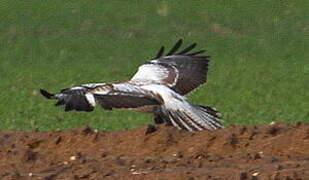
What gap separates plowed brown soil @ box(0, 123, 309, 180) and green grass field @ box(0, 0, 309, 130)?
16.1ft

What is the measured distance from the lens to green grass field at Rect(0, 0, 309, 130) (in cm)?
1850

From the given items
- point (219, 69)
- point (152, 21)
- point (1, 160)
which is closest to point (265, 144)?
point (1, 160)

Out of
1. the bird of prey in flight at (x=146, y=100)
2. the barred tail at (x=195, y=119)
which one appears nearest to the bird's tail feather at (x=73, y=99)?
the bird of prey in flight at (x=146, y=100)

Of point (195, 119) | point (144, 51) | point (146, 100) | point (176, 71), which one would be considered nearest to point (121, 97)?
point (146, 100)

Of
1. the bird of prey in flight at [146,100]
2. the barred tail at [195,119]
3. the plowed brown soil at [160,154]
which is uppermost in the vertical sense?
the bird of prey in flight at [146,100]

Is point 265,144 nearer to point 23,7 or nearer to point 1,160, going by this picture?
point 1,160

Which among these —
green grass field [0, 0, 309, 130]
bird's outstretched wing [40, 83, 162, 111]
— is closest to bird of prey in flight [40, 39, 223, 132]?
bird's outstretched wing [40, 83, 162, 111]

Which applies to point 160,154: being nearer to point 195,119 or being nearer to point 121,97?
point 195,119

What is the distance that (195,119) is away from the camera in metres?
11.3

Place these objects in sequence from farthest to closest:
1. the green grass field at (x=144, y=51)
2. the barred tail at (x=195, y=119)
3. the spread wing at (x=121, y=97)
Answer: the green grass field at (x=144, y=51), the barred tail at (x=195, y=119), the spread wing at (x=121, y=97)

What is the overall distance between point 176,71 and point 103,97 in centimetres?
187

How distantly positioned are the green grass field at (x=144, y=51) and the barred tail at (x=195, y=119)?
573 cm

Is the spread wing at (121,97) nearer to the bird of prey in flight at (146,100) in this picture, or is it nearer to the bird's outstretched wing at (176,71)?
the bird of prey in flight at (146,100)

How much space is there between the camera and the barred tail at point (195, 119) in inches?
445
